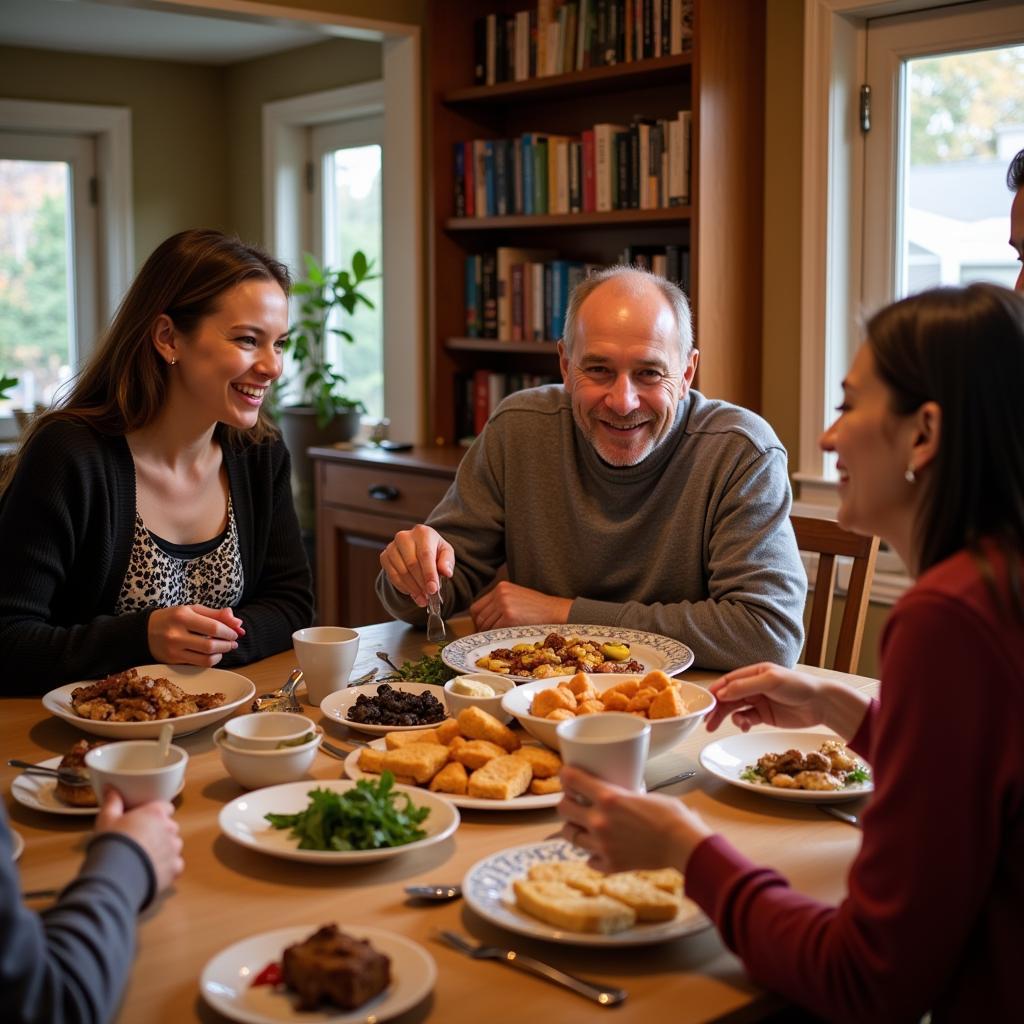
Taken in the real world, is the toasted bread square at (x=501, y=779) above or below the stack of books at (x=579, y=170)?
below

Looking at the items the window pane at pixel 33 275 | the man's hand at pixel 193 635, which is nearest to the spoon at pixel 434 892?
the man's hand at pixel 193 635

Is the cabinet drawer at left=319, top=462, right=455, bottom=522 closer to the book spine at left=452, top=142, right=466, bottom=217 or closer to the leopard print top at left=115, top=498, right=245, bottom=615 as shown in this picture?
the book spine at left=452, top=142, right=466, bottom=217

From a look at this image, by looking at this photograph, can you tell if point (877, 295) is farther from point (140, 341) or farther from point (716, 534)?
point (140, 341)

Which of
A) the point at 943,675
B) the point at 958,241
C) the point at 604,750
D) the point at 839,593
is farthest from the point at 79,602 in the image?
the point at 958,241

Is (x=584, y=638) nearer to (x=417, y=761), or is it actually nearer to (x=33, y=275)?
(x=417, y=761)

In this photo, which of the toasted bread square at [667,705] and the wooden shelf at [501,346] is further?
the wooden shelf at [501,346]

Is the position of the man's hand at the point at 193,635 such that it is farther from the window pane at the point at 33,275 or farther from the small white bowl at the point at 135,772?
the window pane at the point at 33,275

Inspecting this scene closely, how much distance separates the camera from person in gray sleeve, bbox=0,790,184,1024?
0.90m

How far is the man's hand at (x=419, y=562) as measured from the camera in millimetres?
2053

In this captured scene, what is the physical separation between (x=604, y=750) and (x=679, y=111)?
296 cm

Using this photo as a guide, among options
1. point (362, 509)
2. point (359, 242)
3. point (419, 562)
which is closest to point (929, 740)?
point (419, 562)

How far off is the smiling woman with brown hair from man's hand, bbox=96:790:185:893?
71cm

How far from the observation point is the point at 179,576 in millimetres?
2168

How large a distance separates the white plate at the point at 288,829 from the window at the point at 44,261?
17.0 feet
